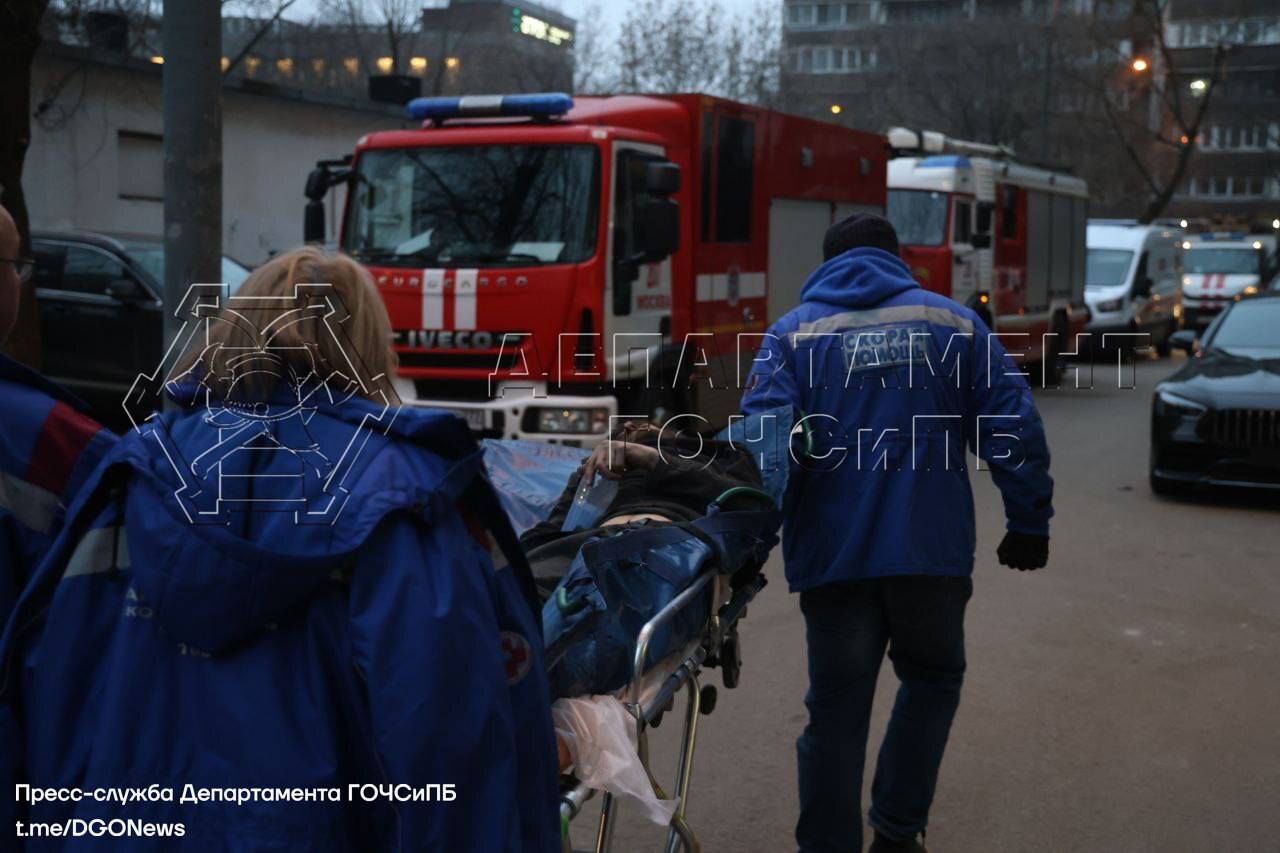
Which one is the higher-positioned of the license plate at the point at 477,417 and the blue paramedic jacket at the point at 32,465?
the blue paramedic jacket at the point at 32,465

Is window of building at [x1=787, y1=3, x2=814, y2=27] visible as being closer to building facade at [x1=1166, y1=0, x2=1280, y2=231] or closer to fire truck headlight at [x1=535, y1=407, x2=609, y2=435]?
building facade at [x1=1166, y1=0, x2=1280, y2=231]

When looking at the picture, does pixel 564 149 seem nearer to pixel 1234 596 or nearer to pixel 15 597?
pixel 1234 596

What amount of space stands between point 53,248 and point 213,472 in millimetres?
11885

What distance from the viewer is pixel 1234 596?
7992mm

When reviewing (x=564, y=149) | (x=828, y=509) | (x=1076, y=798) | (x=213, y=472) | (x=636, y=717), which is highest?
(x=564, y=149)

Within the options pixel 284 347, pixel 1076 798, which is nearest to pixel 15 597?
pixel 284 347

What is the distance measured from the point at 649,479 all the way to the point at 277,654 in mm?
2137

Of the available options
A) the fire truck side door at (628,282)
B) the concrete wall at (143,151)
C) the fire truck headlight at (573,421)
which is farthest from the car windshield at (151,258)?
the fire truck headlight at (573,421)

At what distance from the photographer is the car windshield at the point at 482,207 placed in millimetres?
9695

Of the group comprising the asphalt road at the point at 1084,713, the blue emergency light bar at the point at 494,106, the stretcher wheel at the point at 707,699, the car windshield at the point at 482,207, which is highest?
the blue emergency light bar at the point at 494,106

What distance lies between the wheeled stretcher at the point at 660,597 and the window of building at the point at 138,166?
17.2 metres

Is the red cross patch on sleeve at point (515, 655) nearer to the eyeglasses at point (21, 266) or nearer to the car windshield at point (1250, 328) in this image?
the eyeglasses at point (21, 266)

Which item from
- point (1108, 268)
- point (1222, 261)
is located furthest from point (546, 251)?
point (1222, 261)

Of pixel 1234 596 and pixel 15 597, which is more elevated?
pixel 15 597
